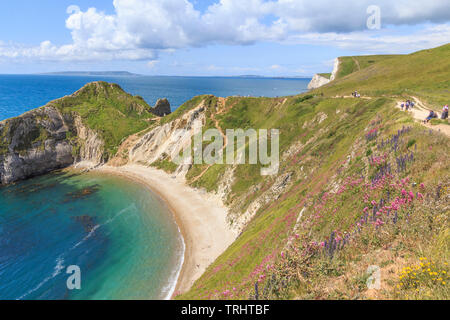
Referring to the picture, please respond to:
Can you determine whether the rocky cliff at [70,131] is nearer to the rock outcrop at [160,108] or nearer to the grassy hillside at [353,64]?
the rock outcrop at [160,108]

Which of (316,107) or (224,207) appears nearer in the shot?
(224,207)

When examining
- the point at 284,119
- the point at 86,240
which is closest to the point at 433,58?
the point at 284,119

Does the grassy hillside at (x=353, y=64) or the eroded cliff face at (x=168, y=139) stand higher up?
the grassy hillside at (x=353, y=64)

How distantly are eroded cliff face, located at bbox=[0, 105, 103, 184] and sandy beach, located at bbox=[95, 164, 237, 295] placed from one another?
27305mm

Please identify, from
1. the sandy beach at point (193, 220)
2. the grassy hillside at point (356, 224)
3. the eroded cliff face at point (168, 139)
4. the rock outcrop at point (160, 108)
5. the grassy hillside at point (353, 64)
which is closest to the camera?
the grassy hillside at point (356, 224)

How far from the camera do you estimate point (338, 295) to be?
9.60 m

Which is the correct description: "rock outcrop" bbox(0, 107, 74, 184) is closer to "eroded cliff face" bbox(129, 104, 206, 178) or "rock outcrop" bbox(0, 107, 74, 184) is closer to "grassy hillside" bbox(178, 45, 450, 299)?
"eroded cliff face" bbox(129, 104, 206, 178)

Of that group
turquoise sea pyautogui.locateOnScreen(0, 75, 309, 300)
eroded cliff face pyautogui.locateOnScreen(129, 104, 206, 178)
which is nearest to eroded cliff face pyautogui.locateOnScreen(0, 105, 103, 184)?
turquoise sea pyautogui.locateOnScreen(0, 75, 309, 300)

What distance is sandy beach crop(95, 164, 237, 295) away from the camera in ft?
126

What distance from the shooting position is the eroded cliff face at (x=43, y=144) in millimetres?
75500

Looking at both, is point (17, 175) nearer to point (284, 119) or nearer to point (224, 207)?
point (224, 207)

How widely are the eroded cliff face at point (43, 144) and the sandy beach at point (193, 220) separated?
89.6 feet

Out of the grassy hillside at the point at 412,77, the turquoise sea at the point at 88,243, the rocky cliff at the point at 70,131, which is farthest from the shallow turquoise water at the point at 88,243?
the grassy hillside at the point at 412,77
